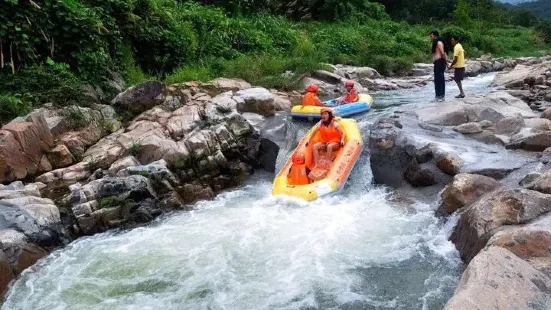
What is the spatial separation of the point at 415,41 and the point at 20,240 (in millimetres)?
21797

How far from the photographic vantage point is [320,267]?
5406 mm

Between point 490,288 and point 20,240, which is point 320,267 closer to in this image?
point 490,288

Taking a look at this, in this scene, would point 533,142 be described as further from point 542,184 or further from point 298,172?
point 298,172

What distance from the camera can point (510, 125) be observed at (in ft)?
28.1

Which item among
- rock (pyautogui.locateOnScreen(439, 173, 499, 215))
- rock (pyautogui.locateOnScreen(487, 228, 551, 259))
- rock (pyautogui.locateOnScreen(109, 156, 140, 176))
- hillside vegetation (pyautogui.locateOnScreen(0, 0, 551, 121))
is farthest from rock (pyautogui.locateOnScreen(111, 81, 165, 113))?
rock (pyautogui.locateOnScreen(487, 228, 551, 259))

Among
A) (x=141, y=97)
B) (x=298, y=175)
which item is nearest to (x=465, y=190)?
(x=298, y=175)

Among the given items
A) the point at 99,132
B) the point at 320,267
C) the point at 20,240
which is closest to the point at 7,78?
the point at 99,132

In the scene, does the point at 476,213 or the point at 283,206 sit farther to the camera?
the point at 283,206

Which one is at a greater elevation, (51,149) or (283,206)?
(51,149)

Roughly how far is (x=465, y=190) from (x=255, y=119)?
5356mm

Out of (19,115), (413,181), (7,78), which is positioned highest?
(7,78)

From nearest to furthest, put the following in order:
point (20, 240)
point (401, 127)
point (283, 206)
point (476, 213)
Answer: point (476, 213) → point (20, 240) → point (283, 206) → point (401, 127)

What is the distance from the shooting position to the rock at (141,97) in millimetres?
10039

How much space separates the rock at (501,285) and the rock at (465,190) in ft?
7.74
